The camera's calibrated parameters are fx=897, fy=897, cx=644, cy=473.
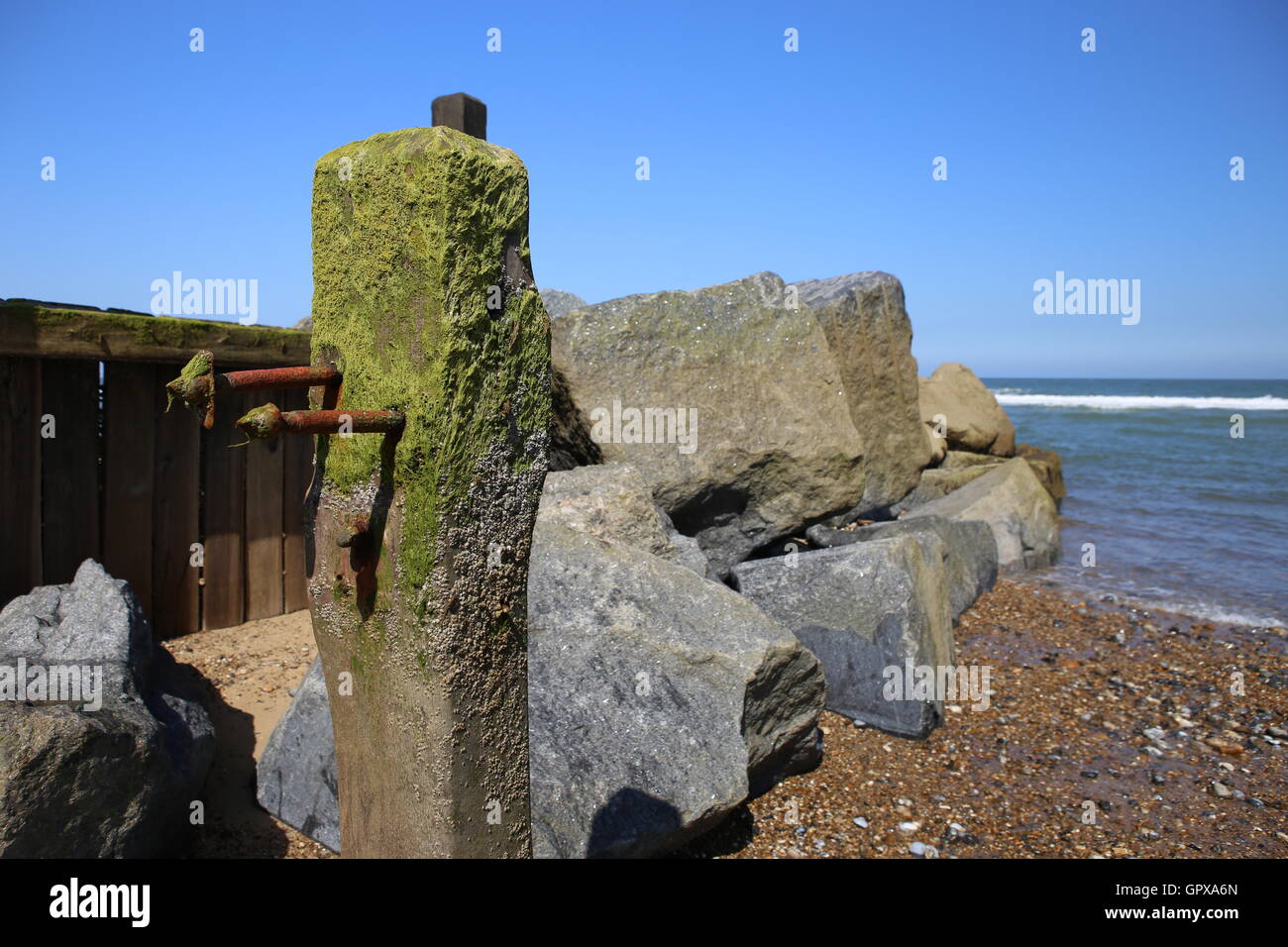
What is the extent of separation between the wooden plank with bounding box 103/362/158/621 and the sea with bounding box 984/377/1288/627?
7.71 metres

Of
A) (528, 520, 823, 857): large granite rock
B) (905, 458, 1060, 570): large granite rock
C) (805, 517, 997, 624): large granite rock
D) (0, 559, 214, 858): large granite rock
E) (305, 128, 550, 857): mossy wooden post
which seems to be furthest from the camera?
(905, 458, 1060, 570): large granite rock

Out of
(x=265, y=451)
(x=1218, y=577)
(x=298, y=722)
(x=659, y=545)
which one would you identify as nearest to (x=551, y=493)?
(x=659, y=545)

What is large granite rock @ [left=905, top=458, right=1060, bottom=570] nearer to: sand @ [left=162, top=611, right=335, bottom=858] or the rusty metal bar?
sand @ [left=162, top=611, right=335, bottom=858]

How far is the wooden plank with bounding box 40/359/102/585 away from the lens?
4.02 meters

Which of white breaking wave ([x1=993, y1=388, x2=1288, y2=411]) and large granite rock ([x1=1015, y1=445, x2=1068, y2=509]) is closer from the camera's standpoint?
large granite rock ([x1=1015, y1=445, x2=1068, y2=509])

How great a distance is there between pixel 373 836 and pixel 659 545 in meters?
2.96

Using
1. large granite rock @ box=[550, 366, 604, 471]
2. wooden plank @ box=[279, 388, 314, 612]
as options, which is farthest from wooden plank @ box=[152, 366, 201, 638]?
large granite rock @ box=[550, 366, 604, 471]

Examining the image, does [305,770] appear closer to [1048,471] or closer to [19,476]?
[19,476]

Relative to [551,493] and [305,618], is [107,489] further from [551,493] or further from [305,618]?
[551,493]

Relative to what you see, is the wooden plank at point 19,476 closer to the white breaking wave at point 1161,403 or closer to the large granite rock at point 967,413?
the large granite rock at point 967,413

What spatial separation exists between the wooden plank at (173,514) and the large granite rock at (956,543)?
427 cm

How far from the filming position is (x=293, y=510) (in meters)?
Answer: 5.04

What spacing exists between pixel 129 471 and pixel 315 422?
316cm

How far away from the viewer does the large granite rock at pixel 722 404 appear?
231 inches
